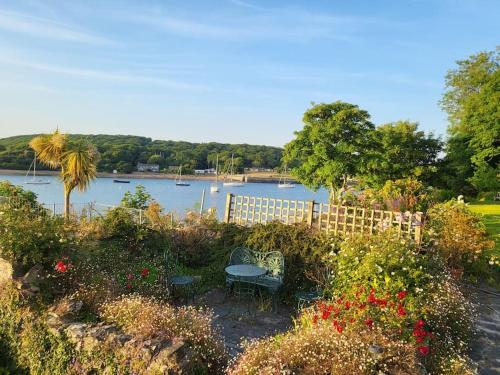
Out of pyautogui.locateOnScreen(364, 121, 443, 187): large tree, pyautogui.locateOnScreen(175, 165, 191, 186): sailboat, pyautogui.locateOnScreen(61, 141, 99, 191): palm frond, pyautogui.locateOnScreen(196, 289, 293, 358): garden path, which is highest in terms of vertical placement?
pyautogui.locateOnScreen(364, 121, 443, 187): large tree

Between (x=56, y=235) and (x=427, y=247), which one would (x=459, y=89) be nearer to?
(x=427, y=247)

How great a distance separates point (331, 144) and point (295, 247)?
1652 centimetres

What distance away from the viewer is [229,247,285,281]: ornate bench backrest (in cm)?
677

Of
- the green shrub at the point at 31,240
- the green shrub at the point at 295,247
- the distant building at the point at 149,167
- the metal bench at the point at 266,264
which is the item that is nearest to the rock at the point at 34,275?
the green shrub at the point at 31,240

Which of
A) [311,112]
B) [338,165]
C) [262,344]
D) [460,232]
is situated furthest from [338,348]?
[311,112]

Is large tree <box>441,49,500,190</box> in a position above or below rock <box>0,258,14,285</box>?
above

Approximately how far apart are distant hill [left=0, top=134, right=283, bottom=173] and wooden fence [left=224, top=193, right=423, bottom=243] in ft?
172

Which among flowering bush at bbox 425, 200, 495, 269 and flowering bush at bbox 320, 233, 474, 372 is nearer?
flowering bush at bbox 320, 233, 474, 372

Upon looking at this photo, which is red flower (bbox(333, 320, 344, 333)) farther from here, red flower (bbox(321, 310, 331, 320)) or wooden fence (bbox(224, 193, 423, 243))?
wooden fence (bbox(224, 193, 423, 243))

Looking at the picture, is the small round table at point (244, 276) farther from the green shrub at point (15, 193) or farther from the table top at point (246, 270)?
the green shrub at point (15, 193)

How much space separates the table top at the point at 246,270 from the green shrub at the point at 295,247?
1.85 feet

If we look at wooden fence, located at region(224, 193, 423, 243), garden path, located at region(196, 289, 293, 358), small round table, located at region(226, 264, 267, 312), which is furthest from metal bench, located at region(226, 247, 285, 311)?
wooden fence, located at region(224, 193, 423, 243)

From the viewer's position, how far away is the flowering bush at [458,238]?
7.79 metres

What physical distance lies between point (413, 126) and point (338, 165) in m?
12.1
